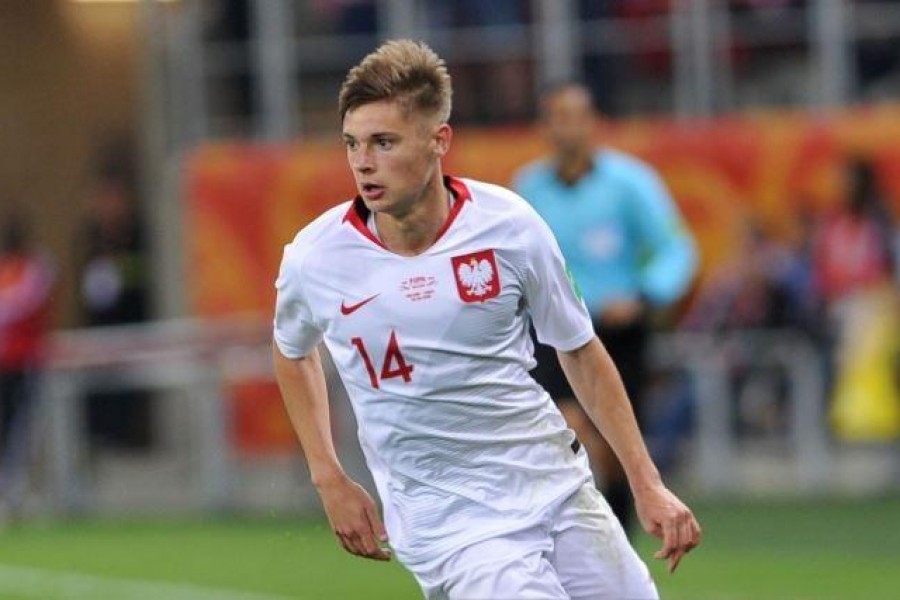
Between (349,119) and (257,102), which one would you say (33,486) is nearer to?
(257,102)

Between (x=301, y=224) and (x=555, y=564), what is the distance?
16.0 meters

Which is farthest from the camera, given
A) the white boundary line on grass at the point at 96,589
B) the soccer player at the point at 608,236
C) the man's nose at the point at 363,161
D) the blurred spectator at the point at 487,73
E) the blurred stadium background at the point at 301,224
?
the blurred spectator at the point at 487,73

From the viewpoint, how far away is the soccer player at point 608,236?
Result: 12688 millimetres

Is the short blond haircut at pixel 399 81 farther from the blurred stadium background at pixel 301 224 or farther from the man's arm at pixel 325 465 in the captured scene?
the blurred stadium background at pixel 301 224

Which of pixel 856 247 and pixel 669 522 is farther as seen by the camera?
pixel 856 247

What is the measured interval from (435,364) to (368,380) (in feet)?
0.66

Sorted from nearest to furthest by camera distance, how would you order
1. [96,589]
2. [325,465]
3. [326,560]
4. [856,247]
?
1. [325,465]
2. [96,589]
3. [326,560]
4. [856,247]

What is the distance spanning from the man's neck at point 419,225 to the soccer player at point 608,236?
17.6ft

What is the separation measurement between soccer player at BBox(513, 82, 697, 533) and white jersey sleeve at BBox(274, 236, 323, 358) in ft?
16.9

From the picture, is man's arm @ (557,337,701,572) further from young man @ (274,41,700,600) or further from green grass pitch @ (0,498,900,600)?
green grass pitch @ (0,498,900,600)

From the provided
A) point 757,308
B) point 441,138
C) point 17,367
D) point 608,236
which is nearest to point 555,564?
point 441,138

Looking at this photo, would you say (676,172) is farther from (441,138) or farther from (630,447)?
(441,138)

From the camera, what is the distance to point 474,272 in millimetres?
7211

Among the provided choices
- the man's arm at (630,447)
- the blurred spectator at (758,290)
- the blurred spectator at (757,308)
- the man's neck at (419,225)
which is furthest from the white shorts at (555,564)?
the blurred spectator at (758,290)
